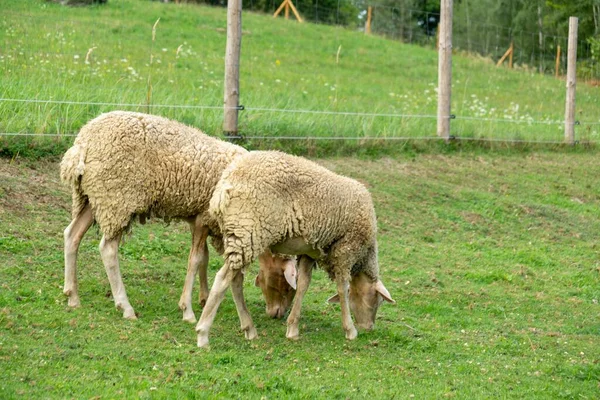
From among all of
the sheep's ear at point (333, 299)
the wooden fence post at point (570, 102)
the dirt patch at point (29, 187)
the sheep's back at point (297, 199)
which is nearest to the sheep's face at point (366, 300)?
the sheep's ear at point (333, 299)

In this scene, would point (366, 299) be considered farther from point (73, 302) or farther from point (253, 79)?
point (253, 79)

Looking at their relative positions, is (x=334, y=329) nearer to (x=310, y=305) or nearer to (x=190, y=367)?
(x=310, y=305)

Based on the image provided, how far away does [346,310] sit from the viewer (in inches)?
297

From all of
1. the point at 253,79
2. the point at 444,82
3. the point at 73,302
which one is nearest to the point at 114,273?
the point at 73,302

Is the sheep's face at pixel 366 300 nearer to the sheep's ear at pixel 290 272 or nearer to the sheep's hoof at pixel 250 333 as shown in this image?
the sheep's ear at pixel 290 272

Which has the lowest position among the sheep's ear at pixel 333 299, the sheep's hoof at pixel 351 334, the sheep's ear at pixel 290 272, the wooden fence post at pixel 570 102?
the sheep's hoof at pixel 351 334

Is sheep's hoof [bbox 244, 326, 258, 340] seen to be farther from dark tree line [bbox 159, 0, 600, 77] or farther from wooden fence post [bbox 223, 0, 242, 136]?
dark tree line [bbox 159, 0, 600, 77]

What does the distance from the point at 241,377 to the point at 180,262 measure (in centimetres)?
315

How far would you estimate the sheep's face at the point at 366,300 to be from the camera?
25.6ft

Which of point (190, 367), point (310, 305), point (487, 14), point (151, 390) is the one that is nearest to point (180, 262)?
point (310, 305)

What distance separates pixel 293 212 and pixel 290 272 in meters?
0.90

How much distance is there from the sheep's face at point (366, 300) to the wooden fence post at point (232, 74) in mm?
4779

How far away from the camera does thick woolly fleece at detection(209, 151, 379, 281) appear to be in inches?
269

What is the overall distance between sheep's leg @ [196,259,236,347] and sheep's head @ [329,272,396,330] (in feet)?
4.44
